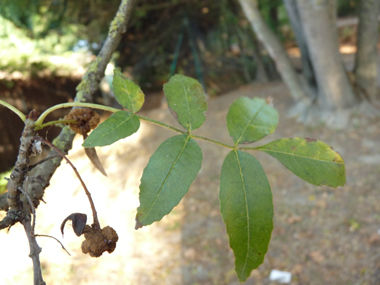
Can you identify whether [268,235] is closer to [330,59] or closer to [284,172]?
[284,172]

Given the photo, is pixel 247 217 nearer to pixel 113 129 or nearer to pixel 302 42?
pixel 113 129

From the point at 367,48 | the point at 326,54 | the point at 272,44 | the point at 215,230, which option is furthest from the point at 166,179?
the point at 367,48

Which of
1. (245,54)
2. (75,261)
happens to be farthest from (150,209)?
(245,54)

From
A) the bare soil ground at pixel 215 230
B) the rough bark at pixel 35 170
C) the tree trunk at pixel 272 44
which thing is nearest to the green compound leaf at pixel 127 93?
the rough bark at pixel 35 170

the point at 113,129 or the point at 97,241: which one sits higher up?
the point at 113,129

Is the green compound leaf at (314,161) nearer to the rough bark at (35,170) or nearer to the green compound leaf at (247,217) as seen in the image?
the green compound leaf at (247,217)

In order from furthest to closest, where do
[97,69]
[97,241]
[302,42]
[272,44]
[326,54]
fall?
[302,42]
[272,44]
[326,54]
[97,69]
[97,241]

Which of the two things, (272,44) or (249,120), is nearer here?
(249,120)

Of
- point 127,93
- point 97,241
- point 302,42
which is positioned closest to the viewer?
point 97,241
